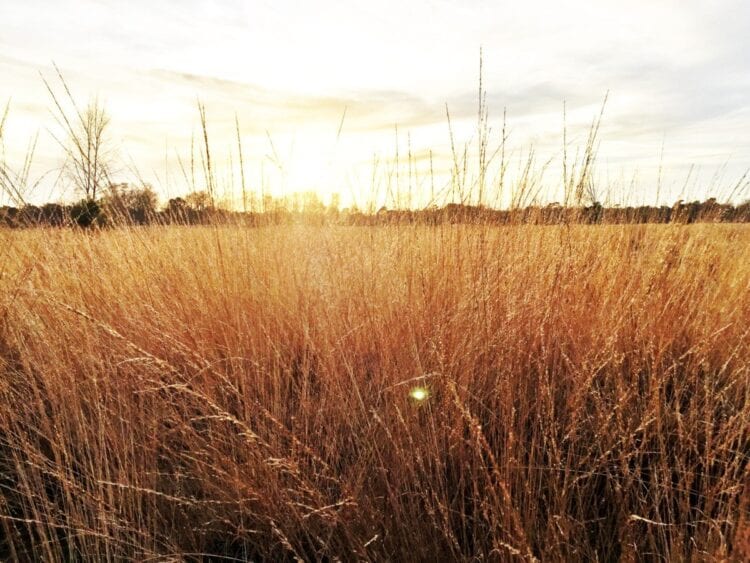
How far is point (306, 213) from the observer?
3.65 meters

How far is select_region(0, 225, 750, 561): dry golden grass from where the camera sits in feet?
4.28

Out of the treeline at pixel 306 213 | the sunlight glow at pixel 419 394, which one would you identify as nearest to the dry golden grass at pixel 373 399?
the sunlight glow at pixel 419 394

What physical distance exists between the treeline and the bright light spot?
103 centimetres

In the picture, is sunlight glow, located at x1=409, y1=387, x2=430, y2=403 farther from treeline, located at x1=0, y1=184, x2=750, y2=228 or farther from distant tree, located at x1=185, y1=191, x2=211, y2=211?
distant tree, located at x1=185, y1=191, x2=211, y2=211

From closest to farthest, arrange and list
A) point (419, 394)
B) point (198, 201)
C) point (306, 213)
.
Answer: point (419, 394) → point (198, 201) → point (306, 213)

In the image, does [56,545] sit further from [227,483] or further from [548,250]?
[548,250]

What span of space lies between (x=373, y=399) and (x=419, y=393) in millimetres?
275

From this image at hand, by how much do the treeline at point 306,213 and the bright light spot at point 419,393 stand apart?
1035 mm

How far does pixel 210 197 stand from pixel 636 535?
8.09 ft

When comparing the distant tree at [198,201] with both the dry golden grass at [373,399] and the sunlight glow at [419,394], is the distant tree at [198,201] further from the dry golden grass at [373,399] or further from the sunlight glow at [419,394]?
the sunlight glow at [419,394]

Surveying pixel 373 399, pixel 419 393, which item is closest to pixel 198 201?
pixel 373 399

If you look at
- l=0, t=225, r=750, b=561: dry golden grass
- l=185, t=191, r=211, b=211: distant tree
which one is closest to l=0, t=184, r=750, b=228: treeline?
Result: l=185, t=191, r=211, b=211: distant tree

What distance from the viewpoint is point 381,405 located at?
5.88ft

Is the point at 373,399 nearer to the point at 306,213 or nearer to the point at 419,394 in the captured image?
the point at 419,394
